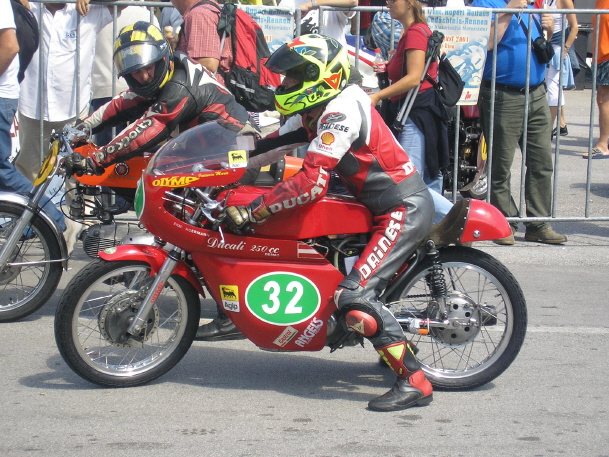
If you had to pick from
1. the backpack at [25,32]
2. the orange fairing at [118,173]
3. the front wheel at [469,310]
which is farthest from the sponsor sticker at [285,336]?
the backpack at [25,32]

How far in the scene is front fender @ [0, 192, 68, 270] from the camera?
527 cm

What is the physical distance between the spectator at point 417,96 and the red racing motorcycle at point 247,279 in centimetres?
200

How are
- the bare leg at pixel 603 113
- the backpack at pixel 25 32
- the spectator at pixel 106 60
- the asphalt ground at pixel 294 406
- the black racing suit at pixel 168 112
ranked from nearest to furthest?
the asphalt ground at pixel 294 406 → the black racing suit at pixel 168 112 → the backpack at pixel 25 32 → the spectator at pixel 106 60 → the bare leg at pixel 603 113

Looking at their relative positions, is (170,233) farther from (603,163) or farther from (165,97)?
(603,163)

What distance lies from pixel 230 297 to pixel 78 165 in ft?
4.42

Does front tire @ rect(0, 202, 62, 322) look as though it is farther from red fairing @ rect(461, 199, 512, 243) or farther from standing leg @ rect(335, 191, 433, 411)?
red fairing @ rect(461, 199, 512, 243)

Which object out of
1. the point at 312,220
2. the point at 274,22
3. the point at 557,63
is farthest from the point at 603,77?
the point at 312,220

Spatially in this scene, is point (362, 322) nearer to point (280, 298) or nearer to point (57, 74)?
point (280, 298)

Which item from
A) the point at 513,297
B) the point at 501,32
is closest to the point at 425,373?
the point at 513,297

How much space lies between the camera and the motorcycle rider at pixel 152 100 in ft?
16.4

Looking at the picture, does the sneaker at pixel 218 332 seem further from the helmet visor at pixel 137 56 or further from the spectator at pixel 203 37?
the spectator at pixel 203 37

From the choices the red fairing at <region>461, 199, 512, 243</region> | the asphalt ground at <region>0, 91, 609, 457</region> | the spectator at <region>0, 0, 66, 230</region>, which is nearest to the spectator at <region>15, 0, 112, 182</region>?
the spectator at <region>0, 0, 66, 230</region>

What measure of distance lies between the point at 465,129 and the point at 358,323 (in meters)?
4.70

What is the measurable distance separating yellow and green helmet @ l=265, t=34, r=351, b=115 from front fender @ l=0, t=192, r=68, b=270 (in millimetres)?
1830
